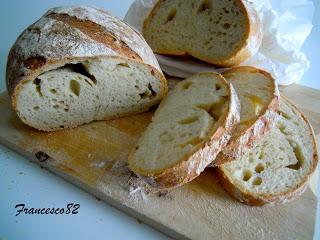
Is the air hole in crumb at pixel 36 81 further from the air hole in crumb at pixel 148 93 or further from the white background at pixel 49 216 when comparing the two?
the air hole in crumb at pixel 148 93

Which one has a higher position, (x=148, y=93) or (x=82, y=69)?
(x=82, y=69)

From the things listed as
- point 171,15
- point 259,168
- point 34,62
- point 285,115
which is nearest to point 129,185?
point 259,168

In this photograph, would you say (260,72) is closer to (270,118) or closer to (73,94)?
(270,118)

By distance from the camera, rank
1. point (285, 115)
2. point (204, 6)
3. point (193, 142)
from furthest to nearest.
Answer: point (204, 6) → point (285, 115) → point (193, 142)

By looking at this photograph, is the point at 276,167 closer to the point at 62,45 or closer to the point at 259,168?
the point at 259,168

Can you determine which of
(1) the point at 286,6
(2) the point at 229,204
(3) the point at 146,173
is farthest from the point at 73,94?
(1) the point at 286,6

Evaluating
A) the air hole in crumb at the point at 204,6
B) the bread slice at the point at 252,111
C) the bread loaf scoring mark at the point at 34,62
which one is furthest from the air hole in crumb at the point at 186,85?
the bread loaf scoring mark at the point at 34,62
